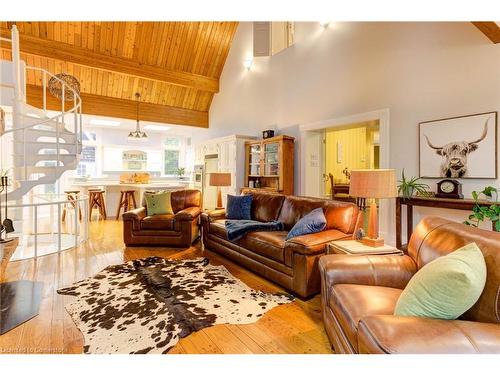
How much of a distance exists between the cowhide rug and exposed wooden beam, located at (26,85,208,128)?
5.16 m

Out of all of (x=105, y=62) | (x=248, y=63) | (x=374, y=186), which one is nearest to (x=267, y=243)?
(x=374, y=186)

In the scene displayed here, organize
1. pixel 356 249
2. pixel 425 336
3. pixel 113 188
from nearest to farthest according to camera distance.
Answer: pixel 425 336 → pixel 356 249 → pixel 113 188

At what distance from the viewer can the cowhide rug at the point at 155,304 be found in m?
1.94

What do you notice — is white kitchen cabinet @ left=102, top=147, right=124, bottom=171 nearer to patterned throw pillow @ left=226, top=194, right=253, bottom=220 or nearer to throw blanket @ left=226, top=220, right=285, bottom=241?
patterned throw pillow @ left=226, top=194, right=253, bottom=220

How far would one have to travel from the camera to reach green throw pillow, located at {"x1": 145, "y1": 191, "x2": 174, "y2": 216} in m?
4.60

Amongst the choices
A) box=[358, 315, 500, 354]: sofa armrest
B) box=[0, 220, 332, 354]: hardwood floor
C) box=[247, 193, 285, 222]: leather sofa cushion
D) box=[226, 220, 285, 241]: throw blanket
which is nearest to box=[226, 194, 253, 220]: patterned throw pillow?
box=[247, 193, 285, 222]: leather sofa cushion

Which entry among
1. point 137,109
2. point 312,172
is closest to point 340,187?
point 312,172

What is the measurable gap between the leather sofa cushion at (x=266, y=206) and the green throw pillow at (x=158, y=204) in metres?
1.53

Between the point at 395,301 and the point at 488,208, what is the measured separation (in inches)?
86.3

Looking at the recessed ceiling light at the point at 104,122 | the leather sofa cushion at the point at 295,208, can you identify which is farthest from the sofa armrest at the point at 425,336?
the recessed ceiling light at the point at 104,122

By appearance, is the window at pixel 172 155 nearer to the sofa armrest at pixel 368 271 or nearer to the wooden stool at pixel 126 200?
the wooden stool at pixel 126 200

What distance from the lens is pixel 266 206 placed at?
3.99 metres

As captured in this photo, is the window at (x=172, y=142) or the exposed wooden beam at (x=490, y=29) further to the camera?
the window at (x=172, y=142)

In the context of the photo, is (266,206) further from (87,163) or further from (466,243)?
(87,163)
